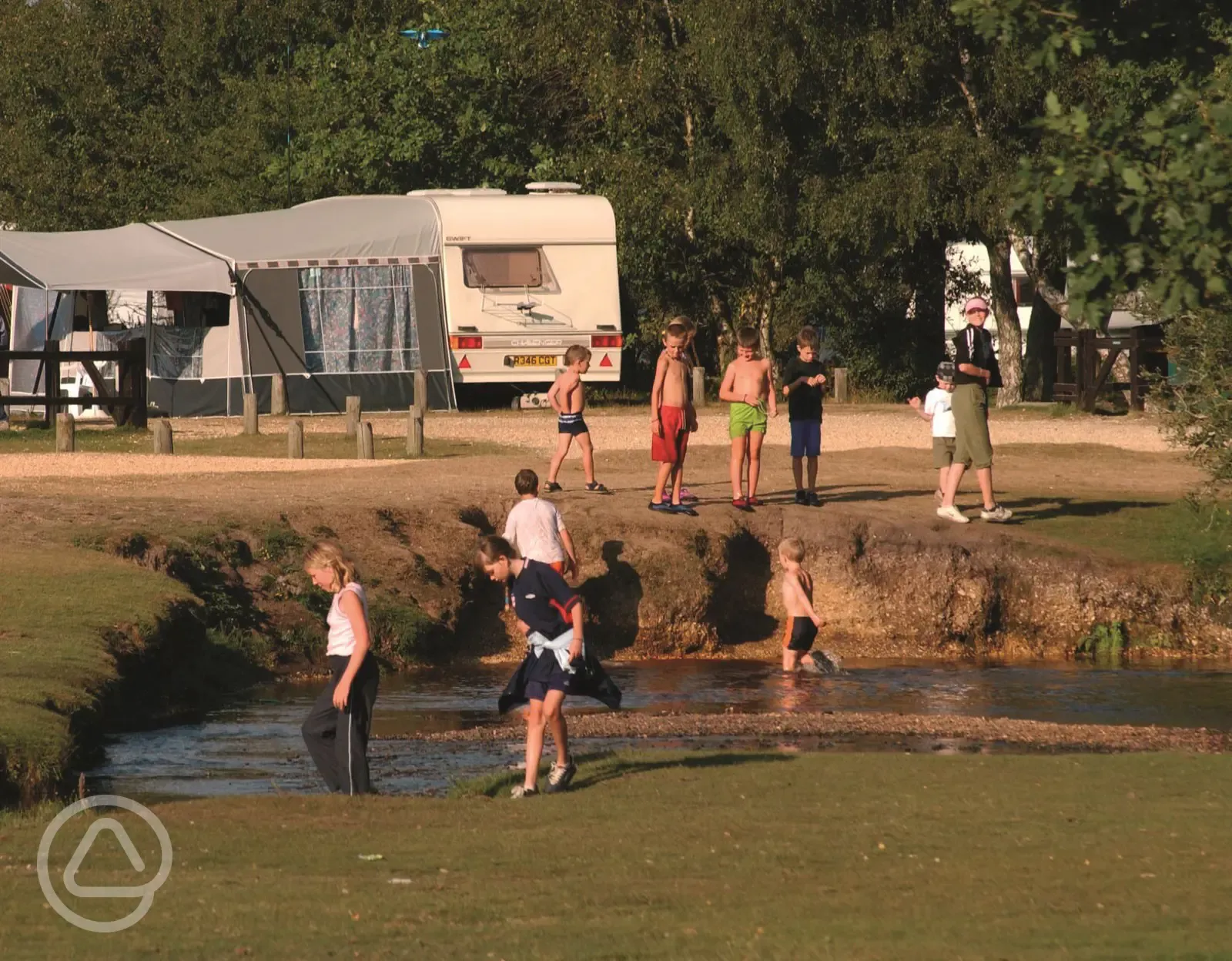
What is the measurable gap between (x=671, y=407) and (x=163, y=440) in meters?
9.03

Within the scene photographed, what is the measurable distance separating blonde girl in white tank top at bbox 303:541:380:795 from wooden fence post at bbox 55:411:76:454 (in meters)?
14.3

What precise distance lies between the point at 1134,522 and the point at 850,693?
554 centimetres

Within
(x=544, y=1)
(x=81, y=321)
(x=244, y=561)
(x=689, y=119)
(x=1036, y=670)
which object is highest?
(x=544, y=1)

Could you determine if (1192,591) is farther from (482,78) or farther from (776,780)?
(482,78)

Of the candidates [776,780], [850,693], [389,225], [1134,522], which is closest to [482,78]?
[389,225]

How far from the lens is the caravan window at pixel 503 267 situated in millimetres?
31656

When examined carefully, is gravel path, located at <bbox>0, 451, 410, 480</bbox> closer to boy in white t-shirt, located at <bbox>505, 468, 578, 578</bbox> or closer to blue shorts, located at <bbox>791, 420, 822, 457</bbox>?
blue shorts, located at <bbox>791, 420, 822, 457</bbox>

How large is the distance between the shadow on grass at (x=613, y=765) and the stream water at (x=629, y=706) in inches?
23.5

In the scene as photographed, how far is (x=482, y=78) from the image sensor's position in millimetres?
37625

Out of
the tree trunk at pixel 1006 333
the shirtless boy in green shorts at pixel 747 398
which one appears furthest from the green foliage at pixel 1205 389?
the tree trunk at pixel 1006 333

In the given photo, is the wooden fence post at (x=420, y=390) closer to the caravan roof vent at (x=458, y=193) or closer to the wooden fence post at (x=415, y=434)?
the caravan roof vent at (x=458, y=193)

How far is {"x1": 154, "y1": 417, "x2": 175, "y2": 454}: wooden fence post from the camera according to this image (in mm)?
23797

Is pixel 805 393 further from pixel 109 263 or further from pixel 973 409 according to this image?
pixel 109 263

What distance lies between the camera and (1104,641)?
18.0 m
